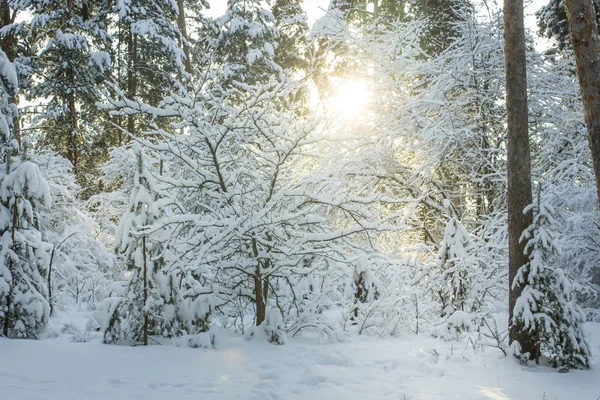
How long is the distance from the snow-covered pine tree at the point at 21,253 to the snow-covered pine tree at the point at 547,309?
6553 mm

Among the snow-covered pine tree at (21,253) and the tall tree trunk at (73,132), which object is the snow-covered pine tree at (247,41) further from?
the snow-covered pine tree at (21,253)

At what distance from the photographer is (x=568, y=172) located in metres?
8.57

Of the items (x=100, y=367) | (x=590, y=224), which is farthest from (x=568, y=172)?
(x=100, y=367)

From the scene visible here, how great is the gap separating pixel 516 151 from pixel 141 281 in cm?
559

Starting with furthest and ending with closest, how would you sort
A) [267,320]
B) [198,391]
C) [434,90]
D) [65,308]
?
[434,90] → [65,308] → [267,320] → [198,391]

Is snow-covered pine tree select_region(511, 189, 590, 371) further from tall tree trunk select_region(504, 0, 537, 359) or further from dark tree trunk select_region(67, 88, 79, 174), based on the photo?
dark tree trunk select_region(67, 88, 79, 174)

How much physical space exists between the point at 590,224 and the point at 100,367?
9148 millimetres

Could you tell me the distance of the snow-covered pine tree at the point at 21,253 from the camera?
20.5ft

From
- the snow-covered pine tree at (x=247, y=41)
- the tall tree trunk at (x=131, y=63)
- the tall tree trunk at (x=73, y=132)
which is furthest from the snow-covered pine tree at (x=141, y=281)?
the snow-covered pine tree at (x=247, y=41)

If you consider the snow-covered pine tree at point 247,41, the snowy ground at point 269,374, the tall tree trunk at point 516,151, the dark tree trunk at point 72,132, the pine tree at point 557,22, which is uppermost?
the snow-covered pine tree at point 247,41

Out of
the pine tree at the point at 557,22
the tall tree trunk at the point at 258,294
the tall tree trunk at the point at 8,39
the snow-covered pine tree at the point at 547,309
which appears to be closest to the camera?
the snow-covered pine tree at the point at 547,309

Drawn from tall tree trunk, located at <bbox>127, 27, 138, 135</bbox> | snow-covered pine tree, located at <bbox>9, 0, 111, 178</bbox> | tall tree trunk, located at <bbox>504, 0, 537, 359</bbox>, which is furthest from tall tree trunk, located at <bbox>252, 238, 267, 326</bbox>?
tall tree trunk, located at <bbox>127, 27, 138, 135</bbox>

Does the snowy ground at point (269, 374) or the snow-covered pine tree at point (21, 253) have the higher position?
the snow-covered pine tree at point (21, 253)

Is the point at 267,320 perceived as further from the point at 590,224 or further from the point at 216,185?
the point at 590,224
